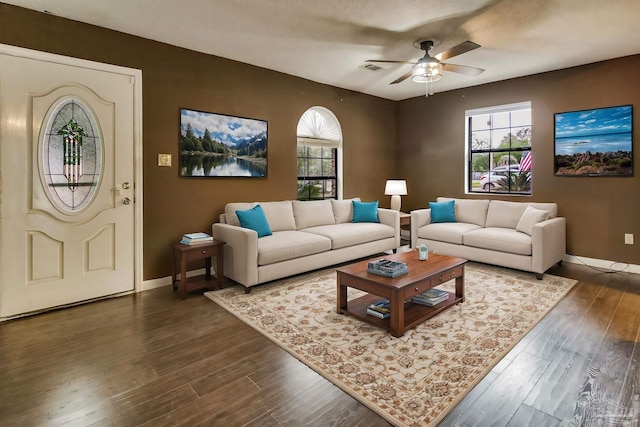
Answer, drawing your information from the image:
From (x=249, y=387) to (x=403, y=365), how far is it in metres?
0.95

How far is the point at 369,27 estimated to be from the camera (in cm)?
341

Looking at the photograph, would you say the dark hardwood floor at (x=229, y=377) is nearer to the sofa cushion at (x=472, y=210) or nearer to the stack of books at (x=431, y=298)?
the stack of books at (x=431, y=298)

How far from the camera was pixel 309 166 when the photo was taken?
5527mm

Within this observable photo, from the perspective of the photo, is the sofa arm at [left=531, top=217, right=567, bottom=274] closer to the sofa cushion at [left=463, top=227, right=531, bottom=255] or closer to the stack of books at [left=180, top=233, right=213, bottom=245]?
the sofa cushion at [left=463, top=227, right=531, bottom=255]

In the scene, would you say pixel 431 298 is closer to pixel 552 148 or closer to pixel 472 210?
pixel 472 210

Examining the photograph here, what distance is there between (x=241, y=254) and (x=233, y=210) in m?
0.78

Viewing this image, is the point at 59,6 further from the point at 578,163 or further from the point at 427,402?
the point at 578,163

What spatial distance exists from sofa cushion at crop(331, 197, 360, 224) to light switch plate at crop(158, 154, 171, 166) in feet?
7.73

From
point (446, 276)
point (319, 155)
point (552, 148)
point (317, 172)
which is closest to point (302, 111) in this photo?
point (319, 155)

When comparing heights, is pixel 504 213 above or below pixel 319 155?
below

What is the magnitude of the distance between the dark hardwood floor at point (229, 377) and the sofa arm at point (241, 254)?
1.88ft

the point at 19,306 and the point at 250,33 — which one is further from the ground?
the point at 250,33

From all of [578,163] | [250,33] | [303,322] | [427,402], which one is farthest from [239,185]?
[578,163]

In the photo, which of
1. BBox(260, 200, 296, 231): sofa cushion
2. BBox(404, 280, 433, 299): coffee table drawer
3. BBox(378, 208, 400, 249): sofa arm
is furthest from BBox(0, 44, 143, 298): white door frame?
BBox(378, 208, 400, 249): sofa arm
